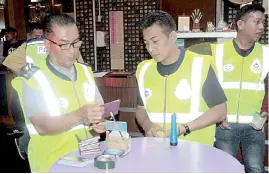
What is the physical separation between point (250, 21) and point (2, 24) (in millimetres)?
7428

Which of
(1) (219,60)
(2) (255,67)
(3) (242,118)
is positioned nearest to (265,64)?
(2) (255,67)

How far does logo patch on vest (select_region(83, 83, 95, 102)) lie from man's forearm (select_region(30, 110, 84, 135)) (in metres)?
0.28

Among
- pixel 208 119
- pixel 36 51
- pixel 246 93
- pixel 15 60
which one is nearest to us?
pixel 208 119

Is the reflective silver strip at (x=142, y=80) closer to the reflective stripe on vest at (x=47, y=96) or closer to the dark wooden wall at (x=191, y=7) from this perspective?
the reflective stripe on vest at (x=47, y=96)

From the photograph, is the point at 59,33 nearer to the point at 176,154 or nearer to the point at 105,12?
the point at 176,154

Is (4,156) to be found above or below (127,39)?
below

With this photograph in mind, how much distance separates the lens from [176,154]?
179 centimetres

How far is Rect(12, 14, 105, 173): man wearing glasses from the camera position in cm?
187

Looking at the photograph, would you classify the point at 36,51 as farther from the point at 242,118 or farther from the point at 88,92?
the point at 242,118

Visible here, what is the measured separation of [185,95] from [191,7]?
10.0 ft

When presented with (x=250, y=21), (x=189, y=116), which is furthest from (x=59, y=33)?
(x=250, y=21)

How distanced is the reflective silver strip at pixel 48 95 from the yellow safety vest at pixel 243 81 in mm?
1280

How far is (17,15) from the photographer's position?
27.3 feet

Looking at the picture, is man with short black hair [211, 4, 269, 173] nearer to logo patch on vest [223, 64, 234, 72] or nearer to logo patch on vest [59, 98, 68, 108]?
logo patch on vest [223, 64, 234, 72]
